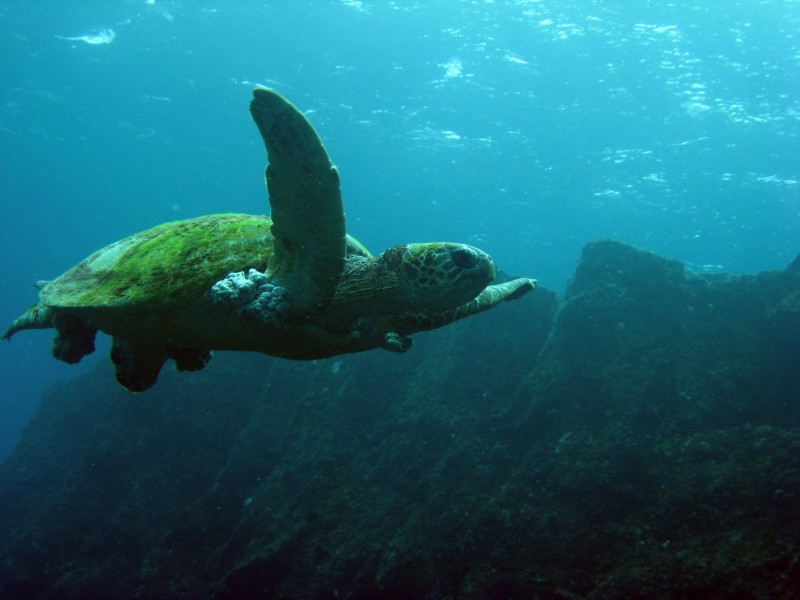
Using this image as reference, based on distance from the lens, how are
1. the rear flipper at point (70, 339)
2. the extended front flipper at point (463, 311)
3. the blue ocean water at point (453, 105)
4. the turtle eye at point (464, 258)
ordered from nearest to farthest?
1. the turtle eye at point (464, 258)
2. the extended front flipper at point (463, 311)
3. the rear flipper at point (70, 339)
4. the blue ocean water at point (453, 105)

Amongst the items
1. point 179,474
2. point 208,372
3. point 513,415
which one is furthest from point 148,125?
point 513,415

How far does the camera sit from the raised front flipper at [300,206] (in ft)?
10.2

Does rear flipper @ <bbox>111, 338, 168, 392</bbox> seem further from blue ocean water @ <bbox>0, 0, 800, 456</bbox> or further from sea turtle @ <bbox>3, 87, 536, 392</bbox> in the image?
blue ocean water @ <bbox>0, 0, 800, 456</bbox>

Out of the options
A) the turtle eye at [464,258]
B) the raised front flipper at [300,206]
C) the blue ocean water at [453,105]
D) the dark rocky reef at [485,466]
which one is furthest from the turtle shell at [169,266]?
the blue ocean water at [453,105]

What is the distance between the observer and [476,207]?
57.8m

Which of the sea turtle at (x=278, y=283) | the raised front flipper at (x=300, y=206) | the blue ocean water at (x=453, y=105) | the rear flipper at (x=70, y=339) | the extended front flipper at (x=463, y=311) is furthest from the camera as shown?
the blue ocean water at (x=453, y=105)

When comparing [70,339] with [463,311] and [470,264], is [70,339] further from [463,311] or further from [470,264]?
[470,264]

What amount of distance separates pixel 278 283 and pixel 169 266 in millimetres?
1116

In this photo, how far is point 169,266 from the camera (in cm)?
416

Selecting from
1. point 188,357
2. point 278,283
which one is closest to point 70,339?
point 188,357

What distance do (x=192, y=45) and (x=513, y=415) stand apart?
31635 mm

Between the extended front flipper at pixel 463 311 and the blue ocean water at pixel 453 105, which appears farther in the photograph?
the blue ocean water at pixel 453 105

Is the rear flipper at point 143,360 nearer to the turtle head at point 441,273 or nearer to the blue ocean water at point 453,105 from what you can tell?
the turtle head at point 441,273

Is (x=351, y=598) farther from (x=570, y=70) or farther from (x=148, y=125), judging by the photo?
(x=148, y=125)
